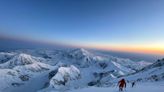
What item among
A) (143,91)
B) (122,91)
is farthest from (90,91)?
(143,91)

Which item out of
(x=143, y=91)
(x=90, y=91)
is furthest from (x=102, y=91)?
(x=143, y=91)

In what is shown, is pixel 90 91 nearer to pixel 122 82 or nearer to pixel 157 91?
pixel 122 82

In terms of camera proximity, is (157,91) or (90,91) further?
(90,91)

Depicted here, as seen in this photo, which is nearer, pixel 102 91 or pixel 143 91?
pixel 143 91

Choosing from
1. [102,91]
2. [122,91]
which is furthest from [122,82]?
[102,91]

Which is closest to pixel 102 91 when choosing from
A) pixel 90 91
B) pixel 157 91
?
pixel 90 91

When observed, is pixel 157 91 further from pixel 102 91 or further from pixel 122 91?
pixel 102 91

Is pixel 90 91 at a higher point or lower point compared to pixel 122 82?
lower
